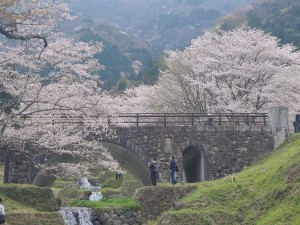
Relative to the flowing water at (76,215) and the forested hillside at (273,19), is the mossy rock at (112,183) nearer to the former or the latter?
the flowing water at (76,215)

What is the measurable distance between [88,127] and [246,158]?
33.1ft

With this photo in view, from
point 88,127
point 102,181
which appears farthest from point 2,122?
point 102,181

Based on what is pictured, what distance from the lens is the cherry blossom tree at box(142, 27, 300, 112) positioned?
109 ft

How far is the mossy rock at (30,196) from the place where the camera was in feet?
65.9

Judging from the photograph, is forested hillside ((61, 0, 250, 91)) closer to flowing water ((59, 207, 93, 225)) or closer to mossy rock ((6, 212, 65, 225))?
flowing water ((59, 207, 93, 225))

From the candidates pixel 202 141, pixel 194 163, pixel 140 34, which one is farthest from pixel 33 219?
pixel 140 34

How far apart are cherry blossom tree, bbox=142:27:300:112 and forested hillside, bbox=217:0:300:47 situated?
1156 inches

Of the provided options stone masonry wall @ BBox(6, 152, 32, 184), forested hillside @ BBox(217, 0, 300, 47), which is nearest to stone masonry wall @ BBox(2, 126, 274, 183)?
stone masonry wall @ BBox(6, 152, 32, 184)

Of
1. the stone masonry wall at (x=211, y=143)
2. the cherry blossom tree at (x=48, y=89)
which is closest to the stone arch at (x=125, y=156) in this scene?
the stone masonry wall at (x=211, y=143)

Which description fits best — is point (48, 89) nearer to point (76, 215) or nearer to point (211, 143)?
point (76, 215)

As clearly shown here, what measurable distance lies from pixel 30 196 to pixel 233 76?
18.7m

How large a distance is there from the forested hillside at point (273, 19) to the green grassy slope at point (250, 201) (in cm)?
4830

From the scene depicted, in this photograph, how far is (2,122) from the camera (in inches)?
626

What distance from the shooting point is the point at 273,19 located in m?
84.4
